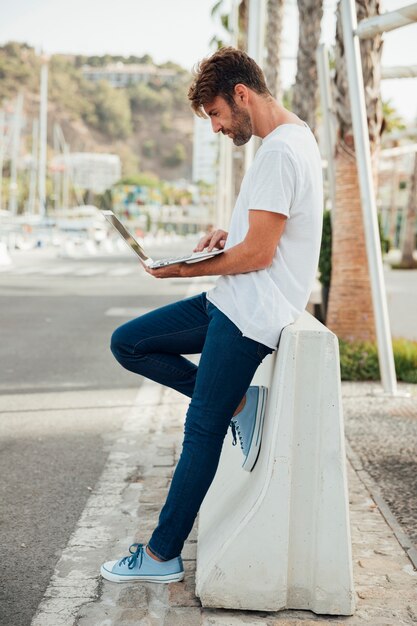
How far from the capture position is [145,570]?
11.2 ft

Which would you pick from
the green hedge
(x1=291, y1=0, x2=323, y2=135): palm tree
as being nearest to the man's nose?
the green hedge

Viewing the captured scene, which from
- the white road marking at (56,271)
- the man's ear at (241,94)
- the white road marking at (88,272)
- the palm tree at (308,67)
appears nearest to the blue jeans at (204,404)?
the man's ear at (241,94)

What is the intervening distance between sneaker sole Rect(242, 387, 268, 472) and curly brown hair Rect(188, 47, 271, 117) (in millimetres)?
1017

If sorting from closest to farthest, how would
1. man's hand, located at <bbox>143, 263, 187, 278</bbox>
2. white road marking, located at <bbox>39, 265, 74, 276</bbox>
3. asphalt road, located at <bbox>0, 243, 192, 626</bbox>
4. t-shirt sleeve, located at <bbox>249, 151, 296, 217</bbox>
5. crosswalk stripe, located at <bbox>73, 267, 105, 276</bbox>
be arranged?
1. t-shirt sleeve, located at <bbox>249, 151, 296, 217</bbox>
2. man's hand, located at <bbox>143, 263, 187, 278</bbox>
3. asphalt road, located at <bbox>0, 243, 192, 626</bbox>
4. white road marking, located at <bbox>39, 265, 74, 276</bbox>
5. crosswalk stripe, located at <bbox>73, 267, 105, 276</bbox>

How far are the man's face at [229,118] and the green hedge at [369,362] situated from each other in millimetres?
5752

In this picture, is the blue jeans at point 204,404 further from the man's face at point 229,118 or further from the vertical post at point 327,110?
the vertical post at point 327,110

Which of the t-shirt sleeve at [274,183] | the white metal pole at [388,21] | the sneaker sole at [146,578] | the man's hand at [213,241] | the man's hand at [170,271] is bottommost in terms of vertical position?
the sneaker sole at [146,578]

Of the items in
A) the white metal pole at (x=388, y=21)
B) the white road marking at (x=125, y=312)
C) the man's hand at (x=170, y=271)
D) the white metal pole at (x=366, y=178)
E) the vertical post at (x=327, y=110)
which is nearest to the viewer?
the man's hand at (x=170, y=271)

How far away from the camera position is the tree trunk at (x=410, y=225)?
3584 cm

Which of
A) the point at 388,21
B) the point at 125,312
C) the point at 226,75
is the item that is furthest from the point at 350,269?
the point at 226,75

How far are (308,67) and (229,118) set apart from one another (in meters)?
11.7

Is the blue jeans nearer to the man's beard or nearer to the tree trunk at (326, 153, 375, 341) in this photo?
the man's beard

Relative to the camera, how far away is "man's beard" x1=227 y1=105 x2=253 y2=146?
3238 millimetres

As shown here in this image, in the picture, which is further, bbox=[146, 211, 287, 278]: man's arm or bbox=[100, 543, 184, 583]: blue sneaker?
bbox=[100, 543, 184, 583]: blue sneaker
